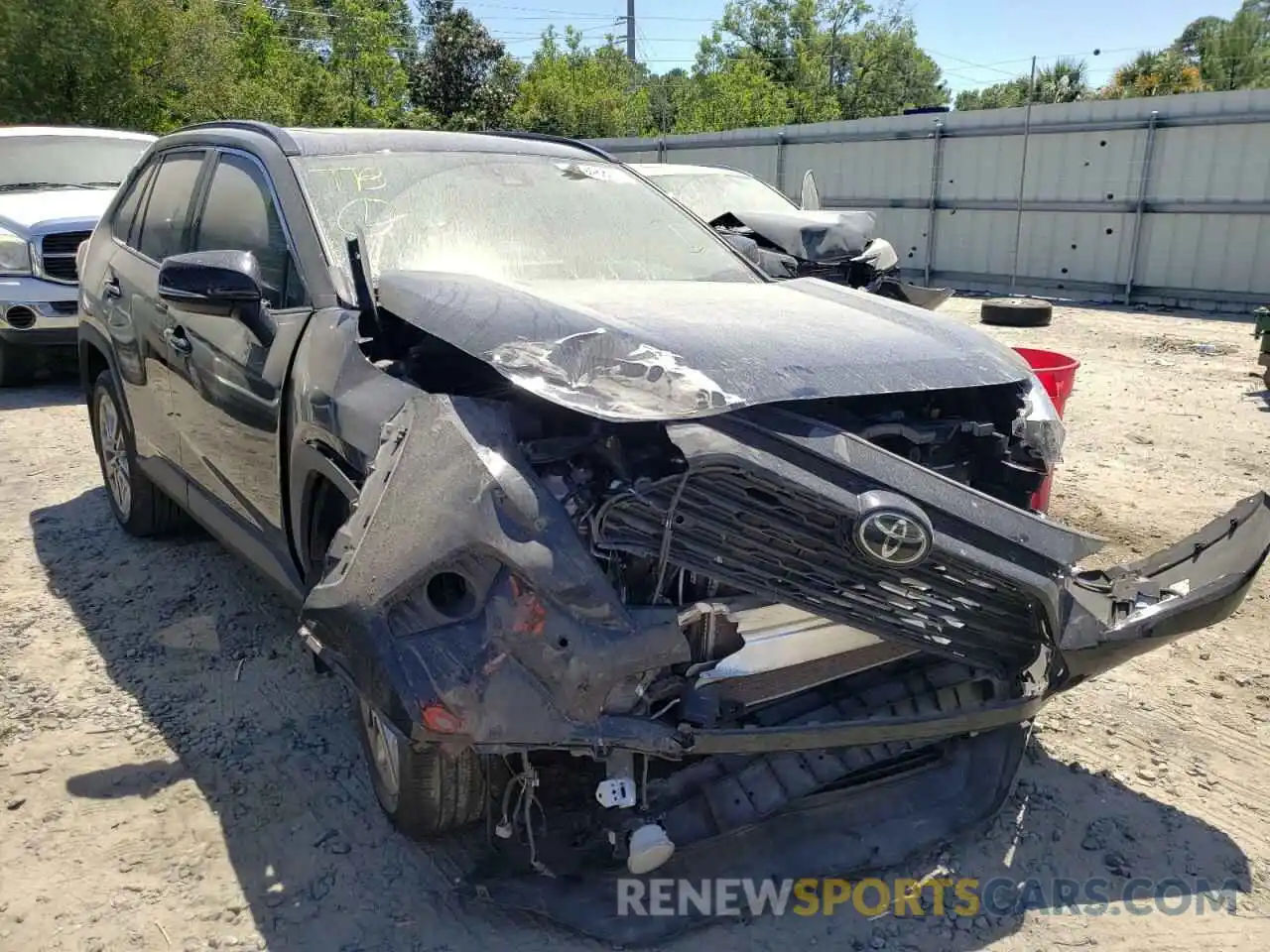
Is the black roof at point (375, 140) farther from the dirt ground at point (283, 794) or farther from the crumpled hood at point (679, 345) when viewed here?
the dirt ground at point (283, 794)

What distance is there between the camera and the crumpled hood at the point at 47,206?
811 cm

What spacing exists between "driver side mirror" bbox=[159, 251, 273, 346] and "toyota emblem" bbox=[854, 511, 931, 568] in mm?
1898

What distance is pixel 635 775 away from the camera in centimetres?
247

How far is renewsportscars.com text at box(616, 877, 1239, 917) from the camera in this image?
2525 mm

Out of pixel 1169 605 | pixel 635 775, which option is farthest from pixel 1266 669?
pixel 635 775

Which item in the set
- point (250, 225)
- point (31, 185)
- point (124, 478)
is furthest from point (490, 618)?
point (31, 185)

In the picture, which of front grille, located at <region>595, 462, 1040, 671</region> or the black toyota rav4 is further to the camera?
front grille, located at <region>595, 462, 1040, 671</region>

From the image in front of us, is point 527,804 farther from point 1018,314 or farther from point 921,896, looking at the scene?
point 1018,314

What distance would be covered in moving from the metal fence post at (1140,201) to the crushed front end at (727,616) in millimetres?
13015

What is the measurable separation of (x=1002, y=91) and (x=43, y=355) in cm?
5487

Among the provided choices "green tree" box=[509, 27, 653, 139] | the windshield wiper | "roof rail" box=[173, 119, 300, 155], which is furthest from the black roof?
"green tree" box=[509, 27, 653, 139]

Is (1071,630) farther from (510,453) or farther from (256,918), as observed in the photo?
(256,918)

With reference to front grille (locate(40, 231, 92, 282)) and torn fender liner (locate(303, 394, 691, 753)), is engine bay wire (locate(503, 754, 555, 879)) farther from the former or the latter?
front grille (locate(40, 231, 92, 282))

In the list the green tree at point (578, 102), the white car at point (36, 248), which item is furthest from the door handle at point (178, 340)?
the green tree at point (578, 102)
